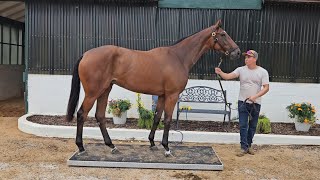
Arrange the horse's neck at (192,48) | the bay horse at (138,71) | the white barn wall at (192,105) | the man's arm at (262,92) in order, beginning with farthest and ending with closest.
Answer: the white barn wall at (192,105)
the man's arm at (262,92)
the horse's neck at (192,48)
the bay horse at (138,71)

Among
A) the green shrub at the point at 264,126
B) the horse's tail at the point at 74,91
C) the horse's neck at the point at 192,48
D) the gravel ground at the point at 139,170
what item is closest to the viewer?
the gravel ground at the point at 139,170

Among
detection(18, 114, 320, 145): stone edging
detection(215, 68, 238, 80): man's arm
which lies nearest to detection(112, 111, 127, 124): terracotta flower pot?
detection(18, 114, 320, 145): stone edging

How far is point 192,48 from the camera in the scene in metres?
5.12

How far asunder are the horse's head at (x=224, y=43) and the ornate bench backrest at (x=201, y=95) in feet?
7.96

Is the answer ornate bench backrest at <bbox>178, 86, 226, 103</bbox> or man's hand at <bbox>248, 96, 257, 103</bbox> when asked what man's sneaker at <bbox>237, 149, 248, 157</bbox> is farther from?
ornate bench backrest at <bbox>178, 86, 226, 103</bbox>

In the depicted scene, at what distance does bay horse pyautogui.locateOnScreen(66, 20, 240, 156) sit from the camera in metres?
4.75

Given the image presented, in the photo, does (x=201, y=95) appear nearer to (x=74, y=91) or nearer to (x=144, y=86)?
(x=144, y=86)

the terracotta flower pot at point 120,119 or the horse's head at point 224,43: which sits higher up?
the horse's head at point 224,43

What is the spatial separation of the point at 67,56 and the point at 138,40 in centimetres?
186

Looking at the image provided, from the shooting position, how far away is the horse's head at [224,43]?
5.01 metres

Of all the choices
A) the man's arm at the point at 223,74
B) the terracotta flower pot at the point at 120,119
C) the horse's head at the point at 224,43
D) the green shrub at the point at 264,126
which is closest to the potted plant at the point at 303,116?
the green shrub at the point at 264,126

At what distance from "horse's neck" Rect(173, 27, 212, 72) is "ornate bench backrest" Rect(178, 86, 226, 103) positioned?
7.79ft

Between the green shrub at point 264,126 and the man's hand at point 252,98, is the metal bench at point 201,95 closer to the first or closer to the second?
the green shrub at point 264,126

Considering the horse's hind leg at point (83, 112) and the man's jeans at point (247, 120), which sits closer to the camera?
the horse's hind leg at point (83, 112)
